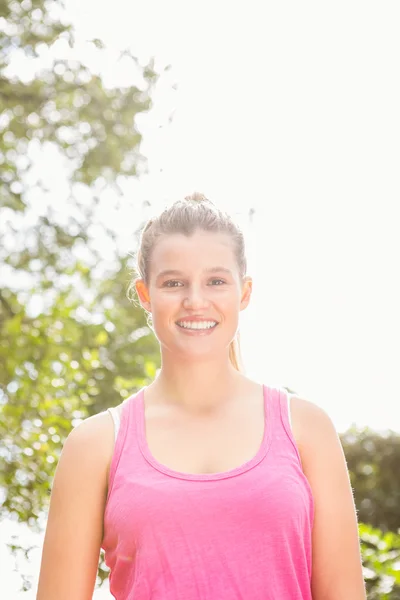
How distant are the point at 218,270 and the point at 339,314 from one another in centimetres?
349

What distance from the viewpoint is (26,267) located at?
5602mm

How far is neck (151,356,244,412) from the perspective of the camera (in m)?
2.08

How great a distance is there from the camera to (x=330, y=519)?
1.96m

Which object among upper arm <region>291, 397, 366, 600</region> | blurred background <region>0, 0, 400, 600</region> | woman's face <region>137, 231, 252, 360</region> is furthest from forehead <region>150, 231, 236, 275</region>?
blurred background <region>0, 0, 400, 600</region>

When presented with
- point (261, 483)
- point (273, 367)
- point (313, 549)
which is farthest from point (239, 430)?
point (273, 367)

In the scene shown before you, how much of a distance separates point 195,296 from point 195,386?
222 mm

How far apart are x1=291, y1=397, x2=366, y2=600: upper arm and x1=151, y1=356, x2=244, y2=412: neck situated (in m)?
0.20

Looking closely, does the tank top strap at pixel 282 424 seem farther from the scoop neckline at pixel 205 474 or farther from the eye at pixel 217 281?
the eye at pixel 217 281

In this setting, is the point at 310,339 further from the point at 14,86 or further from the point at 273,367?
the point at 14,86

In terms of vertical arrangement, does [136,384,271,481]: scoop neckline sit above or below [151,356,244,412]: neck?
below

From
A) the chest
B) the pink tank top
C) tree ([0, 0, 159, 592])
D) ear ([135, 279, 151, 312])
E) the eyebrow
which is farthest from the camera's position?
tree ([0, 0, 159, 592])

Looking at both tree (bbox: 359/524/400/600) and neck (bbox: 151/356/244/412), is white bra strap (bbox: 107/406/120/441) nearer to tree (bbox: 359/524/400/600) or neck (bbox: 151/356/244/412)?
neck (bbox: 151/356/244/412)

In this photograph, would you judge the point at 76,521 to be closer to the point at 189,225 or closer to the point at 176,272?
the point at 176,272

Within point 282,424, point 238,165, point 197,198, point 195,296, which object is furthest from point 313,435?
point 238,165
